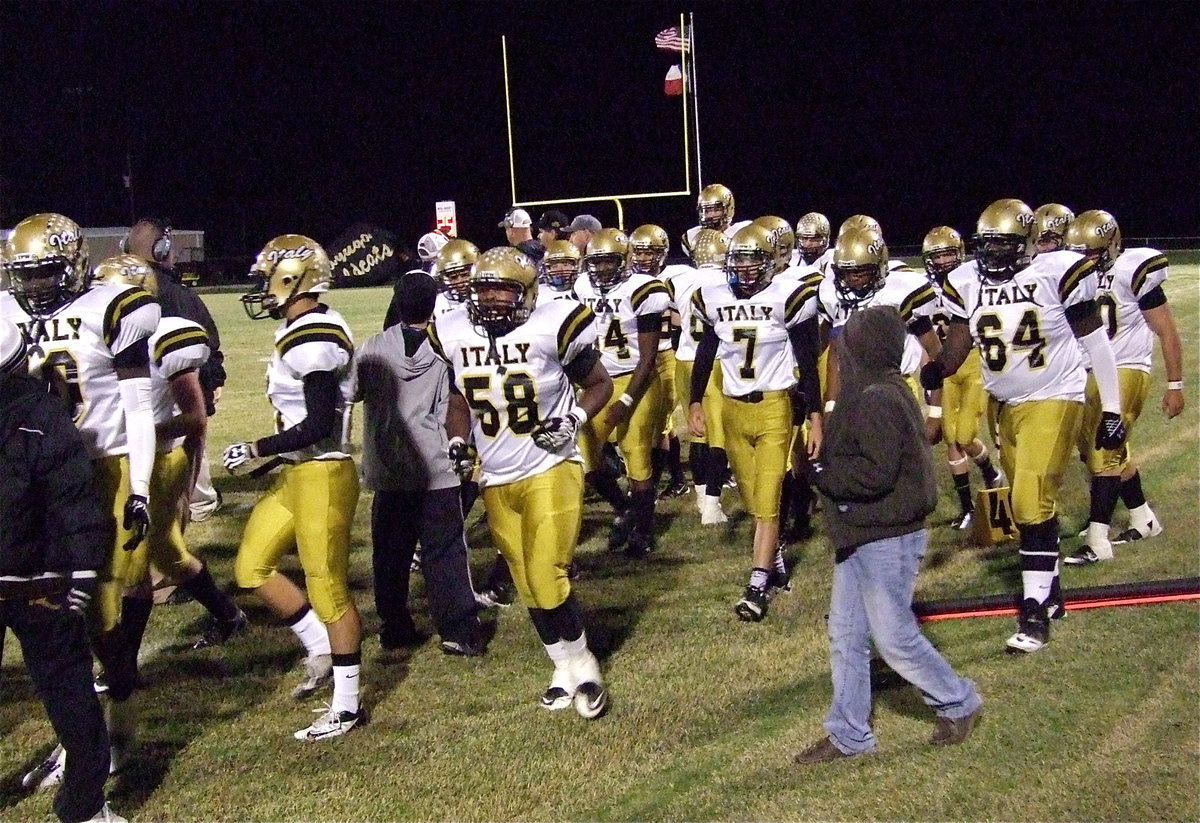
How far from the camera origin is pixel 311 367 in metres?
4.05

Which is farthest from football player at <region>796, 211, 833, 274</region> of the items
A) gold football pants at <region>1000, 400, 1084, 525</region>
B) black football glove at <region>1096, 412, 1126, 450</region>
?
gold football pants at <region>1000, 400, 1084, 525</region>

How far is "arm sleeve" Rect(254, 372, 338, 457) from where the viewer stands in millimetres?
4023

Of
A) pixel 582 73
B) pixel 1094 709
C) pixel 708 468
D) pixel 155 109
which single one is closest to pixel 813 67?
pixel 582 73

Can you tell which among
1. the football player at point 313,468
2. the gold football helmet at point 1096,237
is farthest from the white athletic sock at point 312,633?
the gold football helmet at point 1096,237

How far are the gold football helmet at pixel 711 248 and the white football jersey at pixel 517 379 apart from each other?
12.2 ft

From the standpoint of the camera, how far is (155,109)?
1391 inches

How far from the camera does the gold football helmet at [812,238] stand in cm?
820

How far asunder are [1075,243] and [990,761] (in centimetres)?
365

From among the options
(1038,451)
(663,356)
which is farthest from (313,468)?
(663,356)

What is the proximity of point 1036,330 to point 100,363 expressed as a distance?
3.71 metres

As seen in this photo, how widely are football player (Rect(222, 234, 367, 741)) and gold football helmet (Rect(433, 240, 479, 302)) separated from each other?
5.08 feet

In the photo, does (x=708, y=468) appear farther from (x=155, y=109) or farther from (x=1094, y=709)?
(x=155, y=109)

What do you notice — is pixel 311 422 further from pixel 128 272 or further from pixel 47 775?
pixel 128 272

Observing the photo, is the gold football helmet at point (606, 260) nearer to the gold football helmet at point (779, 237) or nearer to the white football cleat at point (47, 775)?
the gold football helmet at point (779, 237)
